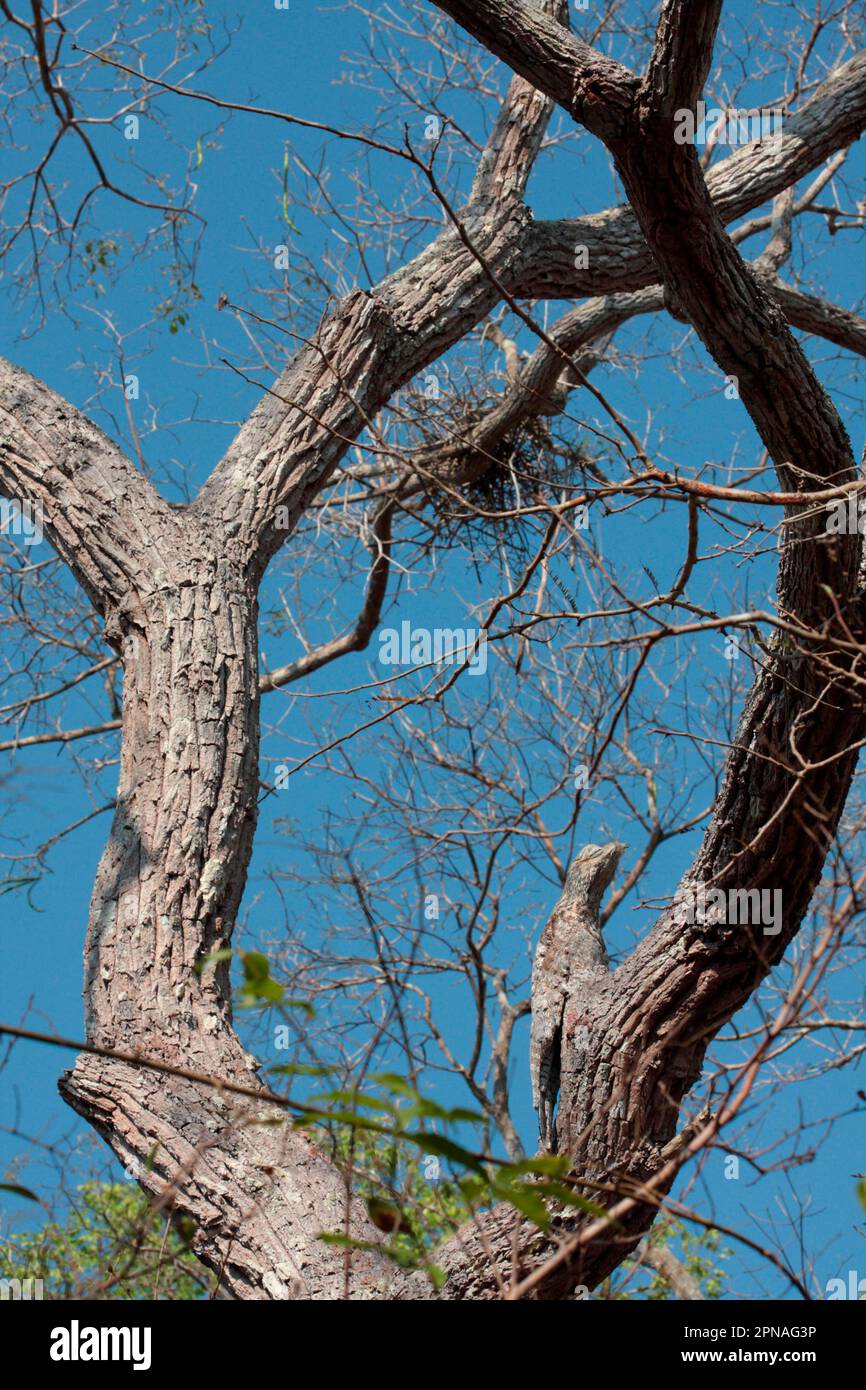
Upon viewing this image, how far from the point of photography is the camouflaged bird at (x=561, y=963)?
380 cm

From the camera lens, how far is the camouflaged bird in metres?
3.80

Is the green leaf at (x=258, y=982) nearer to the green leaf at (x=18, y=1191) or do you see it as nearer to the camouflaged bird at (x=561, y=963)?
the green leaf at (x=18, y=1191)

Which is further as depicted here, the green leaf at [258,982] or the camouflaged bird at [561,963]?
the camouflaged bird at [561,963]

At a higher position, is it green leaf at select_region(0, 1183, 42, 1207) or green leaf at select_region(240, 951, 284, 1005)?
green leaf at select_region(240, 951, 284, 1005)

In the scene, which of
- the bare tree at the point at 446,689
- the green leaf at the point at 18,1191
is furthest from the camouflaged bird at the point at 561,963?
the green leaf at the point at 18,1191

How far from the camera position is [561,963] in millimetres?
3926

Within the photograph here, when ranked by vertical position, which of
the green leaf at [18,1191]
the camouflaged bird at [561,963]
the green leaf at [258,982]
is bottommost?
the green leaf at [18,1191]

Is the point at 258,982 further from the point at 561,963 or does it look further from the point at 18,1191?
the point at 561,963

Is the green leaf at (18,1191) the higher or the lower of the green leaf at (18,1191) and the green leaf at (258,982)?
the lower

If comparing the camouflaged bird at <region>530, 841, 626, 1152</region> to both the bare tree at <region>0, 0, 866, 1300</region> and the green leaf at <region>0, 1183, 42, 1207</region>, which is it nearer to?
the bare tree at <region>0, 0, 866, 1300</region>

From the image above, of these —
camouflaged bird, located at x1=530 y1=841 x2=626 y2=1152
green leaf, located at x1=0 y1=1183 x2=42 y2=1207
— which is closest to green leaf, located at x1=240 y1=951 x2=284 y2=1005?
green leaf, located at x1=0 y1=1183 x2=42 y2=1207

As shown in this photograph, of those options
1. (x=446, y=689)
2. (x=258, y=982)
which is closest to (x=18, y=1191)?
(x=258, y=982)
